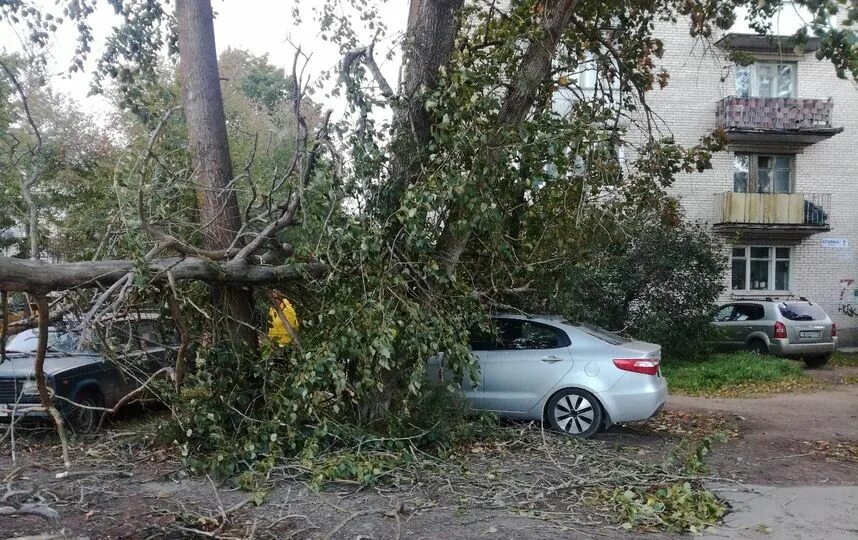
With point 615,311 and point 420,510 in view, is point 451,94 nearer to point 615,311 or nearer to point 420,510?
point 420,510

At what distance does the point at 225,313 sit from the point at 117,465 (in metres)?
1.72

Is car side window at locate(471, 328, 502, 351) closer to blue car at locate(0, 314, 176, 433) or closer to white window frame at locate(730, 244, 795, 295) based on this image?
blue car at locate(0, 314, 176, 433)

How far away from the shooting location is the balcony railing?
21078 mm

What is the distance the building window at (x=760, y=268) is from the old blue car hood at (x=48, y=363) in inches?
745

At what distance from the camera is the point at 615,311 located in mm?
15695

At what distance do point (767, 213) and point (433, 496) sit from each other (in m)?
18.3

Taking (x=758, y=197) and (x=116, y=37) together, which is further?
(x=758, y=197)

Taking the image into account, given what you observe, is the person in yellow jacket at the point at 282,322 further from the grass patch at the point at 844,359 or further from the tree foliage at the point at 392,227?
the grass patch at the point at 844,359

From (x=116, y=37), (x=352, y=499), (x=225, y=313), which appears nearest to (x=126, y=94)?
(x=116, y=37)

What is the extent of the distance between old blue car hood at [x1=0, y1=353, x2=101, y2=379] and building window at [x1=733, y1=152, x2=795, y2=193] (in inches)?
749

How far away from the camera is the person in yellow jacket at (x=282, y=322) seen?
24.4ft

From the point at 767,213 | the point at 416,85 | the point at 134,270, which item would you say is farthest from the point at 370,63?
the point at 767,213

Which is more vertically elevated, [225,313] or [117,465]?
[225,313]

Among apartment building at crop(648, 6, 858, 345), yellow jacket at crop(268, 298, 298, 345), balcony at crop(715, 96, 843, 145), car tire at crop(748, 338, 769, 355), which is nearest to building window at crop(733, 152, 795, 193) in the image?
apartment building at crop(648, 6, 858, 345)
